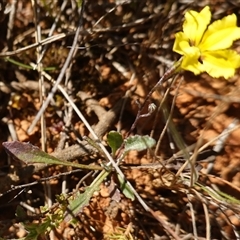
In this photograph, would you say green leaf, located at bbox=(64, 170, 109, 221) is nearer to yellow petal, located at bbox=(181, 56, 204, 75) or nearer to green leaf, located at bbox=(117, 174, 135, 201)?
green leaf, located at bbox=(117, 174, 135, 201)

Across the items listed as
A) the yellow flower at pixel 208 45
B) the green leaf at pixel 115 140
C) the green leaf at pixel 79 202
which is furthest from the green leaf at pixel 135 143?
the yellow flower at pixel 208 45

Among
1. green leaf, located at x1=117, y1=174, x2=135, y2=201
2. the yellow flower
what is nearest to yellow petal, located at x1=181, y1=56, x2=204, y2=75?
the yellow flower

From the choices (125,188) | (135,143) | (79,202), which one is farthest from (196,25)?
(79,202)

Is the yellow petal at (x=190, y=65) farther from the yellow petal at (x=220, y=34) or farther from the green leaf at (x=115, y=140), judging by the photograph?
the green leaf at (x=115, y=140)

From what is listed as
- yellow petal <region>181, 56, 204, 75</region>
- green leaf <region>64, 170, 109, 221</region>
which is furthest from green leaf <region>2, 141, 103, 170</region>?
yellow petal <region>181, 56, 204, 75</region>

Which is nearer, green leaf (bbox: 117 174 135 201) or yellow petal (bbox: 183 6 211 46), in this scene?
yellow petal (bbox: 183 6 211 46)

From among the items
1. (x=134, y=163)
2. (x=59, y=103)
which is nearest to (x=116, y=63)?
(x=59, y=103)

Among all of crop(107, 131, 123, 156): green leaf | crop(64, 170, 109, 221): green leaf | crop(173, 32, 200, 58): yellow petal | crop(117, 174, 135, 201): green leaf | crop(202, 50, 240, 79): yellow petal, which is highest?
crop(173, 32, 200, 58): yellow petal

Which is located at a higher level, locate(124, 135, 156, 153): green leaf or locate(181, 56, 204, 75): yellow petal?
locate(181, 56, 204, 75): yellow petal

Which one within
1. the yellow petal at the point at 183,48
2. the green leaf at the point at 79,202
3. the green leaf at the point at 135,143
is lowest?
the green leaf at the point at 79,202
